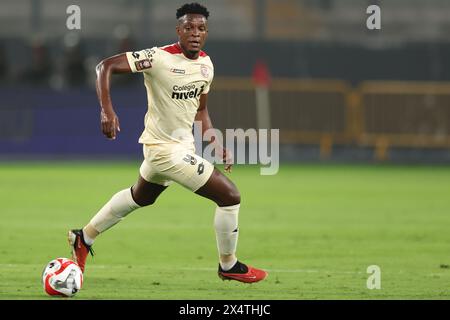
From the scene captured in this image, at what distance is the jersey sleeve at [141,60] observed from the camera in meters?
9.77

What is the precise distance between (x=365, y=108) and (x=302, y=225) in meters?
14.4

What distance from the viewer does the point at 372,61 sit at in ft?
104

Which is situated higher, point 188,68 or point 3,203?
point 188,68

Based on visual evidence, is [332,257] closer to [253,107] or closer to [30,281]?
[30,281]

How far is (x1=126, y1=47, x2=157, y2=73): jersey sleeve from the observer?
384 inches

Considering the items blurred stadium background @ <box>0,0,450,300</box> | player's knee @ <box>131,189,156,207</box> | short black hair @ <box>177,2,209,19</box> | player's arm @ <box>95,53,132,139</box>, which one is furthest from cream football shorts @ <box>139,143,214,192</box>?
blurred stadium background @ <box>0,0,450,300</box>

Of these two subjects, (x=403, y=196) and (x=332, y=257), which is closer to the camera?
(x=332, y=257)

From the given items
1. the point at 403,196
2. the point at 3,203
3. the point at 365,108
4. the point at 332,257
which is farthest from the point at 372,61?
the point at 332,257

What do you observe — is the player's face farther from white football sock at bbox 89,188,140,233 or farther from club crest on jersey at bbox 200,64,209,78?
white football sock at bbox 89,188,140,233

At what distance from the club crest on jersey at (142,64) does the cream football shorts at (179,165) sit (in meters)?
0.70

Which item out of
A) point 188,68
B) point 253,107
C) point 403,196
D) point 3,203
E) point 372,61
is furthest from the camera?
point 372,61

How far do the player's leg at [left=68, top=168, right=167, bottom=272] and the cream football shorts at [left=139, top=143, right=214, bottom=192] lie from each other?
293mm

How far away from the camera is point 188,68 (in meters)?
10.0
